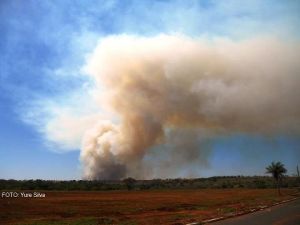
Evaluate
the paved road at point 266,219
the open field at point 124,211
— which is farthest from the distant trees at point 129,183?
the paved road at point 266,219

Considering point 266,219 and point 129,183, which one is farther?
point 129,183

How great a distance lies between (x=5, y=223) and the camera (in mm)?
28828

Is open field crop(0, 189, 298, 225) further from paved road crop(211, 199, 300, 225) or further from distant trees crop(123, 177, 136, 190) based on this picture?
distant trees crop(123, 177, 136, 190)

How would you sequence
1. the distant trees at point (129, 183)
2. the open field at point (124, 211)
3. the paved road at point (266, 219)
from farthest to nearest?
the distant trees at point (129, 183), the open field at point (124, 211), the paved road at point (266, 219)

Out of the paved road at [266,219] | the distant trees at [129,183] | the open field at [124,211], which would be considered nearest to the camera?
the paved road at [266,219]

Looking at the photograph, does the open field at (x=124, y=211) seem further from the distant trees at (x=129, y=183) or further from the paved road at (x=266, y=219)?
the distant trees at (x=129, y=183)

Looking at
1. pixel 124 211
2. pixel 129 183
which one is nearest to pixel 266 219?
pixel 124 211

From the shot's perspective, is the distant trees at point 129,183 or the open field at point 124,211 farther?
the distant trees at point 129,183

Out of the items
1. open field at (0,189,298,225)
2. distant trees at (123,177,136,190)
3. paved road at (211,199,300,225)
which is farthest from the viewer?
distant trees at (123,177,136,190)

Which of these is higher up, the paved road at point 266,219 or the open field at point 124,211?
the paved road at point 266,219

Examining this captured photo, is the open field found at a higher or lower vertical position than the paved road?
lower

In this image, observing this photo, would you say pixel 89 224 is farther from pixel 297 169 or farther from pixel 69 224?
pixel 297 169

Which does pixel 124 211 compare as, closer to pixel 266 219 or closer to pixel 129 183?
pixel 266 219

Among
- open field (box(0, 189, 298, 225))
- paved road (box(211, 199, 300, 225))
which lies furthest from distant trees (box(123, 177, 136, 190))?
paved road (box(211, 199, 300, 225))
